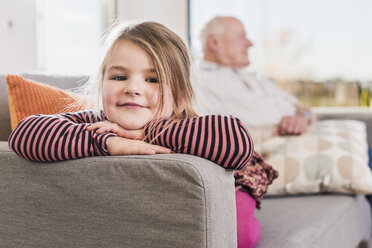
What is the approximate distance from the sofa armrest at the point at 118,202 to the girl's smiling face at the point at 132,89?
0.63ft

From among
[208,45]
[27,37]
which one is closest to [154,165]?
[208,45]

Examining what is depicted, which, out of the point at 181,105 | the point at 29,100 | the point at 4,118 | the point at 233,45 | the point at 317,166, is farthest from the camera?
the point at 233,45

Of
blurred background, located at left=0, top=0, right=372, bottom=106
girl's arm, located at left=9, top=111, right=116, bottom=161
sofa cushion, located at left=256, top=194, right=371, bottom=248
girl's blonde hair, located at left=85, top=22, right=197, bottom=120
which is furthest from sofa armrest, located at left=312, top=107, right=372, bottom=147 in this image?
girl's arm, located at left=9, top=111, right=116, bottom=161

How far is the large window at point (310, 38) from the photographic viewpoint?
12.1 feet

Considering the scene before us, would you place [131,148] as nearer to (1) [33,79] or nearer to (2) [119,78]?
(2) [119,78]

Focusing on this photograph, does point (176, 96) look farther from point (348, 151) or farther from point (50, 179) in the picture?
point (348, 151)

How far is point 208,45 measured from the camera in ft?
8.22

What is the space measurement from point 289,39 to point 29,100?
3.01 meters

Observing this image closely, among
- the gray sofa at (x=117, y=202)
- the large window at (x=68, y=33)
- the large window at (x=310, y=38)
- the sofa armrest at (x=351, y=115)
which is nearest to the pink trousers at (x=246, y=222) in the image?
the gray sofa at (x=117, y=202)

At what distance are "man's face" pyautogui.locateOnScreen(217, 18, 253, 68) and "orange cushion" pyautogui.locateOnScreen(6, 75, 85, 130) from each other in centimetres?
127

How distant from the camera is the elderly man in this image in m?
2.19

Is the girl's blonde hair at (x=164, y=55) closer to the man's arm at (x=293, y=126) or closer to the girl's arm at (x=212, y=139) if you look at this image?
the girl's arm at (x=212, y=139)

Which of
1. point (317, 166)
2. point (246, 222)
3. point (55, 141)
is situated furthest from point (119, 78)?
point (317, 166)

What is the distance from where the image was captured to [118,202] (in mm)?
859
